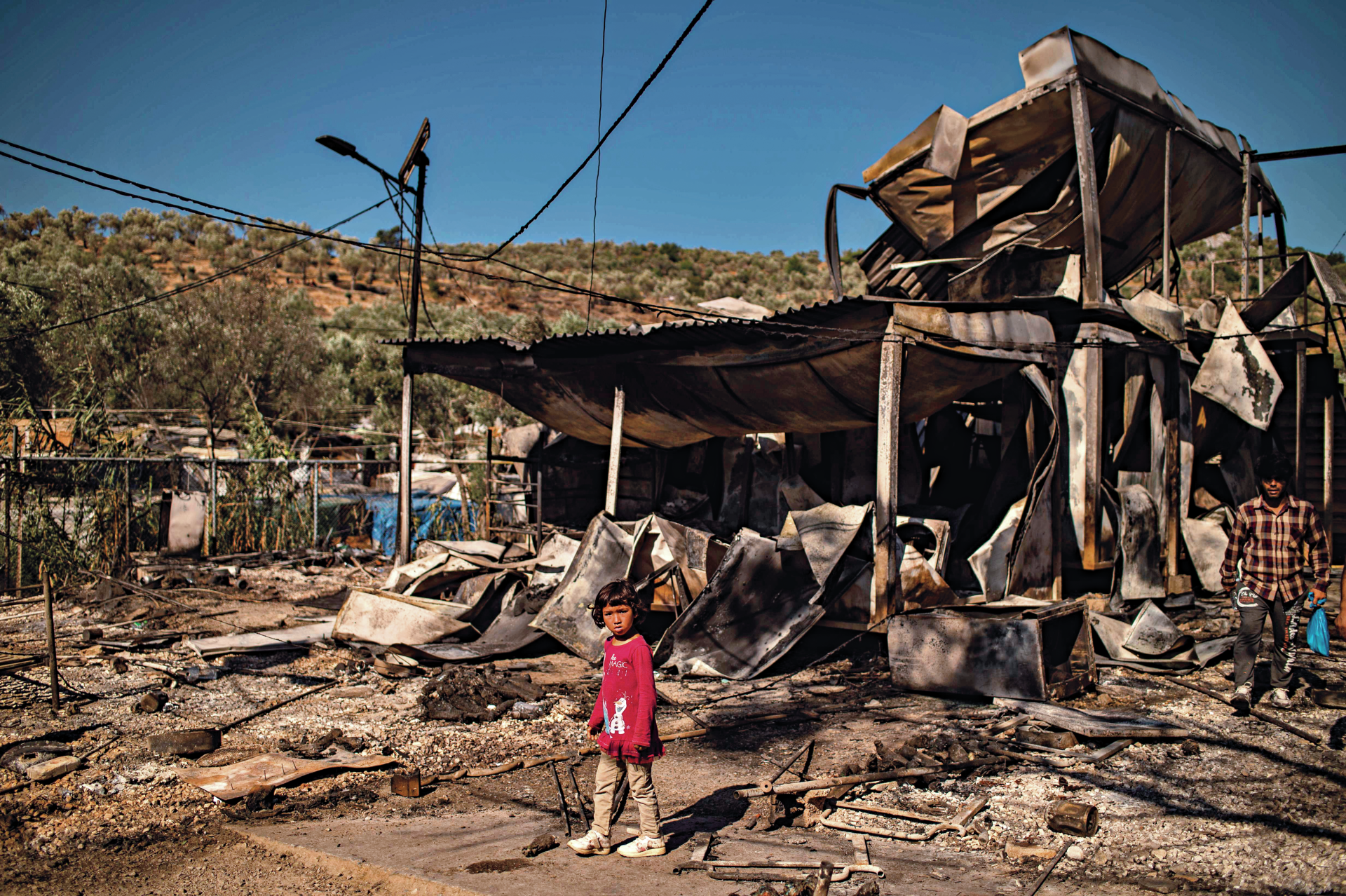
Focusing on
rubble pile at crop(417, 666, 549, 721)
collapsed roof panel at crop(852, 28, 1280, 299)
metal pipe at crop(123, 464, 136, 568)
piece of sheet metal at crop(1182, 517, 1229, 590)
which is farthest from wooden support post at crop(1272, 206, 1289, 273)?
metal pipe at crop(123, 464, 136, 568)

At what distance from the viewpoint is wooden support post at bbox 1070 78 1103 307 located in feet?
33.8

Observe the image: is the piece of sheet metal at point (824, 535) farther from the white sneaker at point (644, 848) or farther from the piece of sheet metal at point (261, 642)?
the piece of sheet metal at point (261, 642)

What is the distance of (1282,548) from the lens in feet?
20.3

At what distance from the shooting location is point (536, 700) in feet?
23.9

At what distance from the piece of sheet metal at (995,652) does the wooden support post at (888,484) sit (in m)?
0.70

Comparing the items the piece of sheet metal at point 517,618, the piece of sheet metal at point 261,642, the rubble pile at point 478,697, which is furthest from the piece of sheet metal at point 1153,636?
the piece of sheet metal at point 261,642

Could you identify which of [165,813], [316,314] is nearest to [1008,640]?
[165,813]

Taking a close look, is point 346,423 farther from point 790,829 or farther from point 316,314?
point 790,829

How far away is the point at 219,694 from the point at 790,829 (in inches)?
219

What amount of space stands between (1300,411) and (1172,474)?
2.74m

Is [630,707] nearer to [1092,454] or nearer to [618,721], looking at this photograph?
[618,721]

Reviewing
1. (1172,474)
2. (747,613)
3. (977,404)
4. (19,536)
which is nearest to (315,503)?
(19,536)

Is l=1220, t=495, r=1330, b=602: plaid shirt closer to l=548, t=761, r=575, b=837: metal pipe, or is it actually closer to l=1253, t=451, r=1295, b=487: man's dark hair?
l=1253, t=451, r=1295, b=487: man's dark hair

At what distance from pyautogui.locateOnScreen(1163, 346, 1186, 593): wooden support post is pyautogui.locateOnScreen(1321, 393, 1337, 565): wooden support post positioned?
3339 mm
